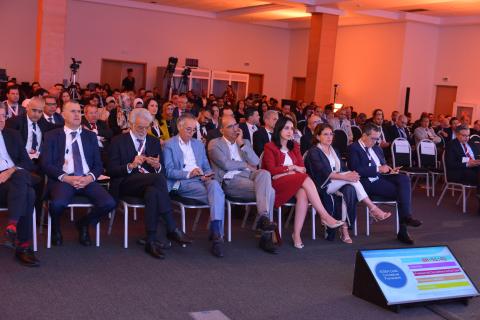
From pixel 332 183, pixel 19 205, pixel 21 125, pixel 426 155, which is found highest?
pixel 21 125

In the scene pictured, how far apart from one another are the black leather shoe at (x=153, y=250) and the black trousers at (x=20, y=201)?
925mm

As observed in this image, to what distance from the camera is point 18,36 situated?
16234 millimetres

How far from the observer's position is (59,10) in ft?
38.5

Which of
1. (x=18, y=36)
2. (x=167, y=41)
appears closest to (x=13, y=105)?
(x=18, y=36)

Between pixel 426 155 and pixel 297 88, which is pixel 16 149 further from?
pixel 297 88

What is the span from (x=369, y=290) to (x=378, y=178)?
2.28m

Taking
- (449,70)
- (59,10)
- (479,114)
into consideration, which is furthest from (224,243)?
(449,70)

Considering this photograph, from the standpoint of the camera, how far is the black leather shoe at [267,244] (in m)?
5.11

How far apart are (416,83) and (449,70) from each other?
962mm

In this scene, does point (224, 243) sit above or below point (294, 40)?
below

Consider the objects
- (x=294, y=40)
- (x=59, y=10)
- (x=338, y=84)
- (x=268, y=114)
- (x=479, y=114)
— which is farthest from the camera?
(x=294, y=40)

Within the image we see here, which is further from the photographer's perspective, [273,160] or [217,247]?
[273,160]

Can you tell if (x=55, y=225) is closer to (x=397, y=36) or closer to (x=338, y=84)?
(x=397, y=36)

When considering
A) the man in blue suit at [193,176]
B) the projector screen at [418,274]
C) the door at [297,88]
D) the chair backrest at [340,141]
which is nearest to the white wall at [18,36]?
the door at [297,88]
